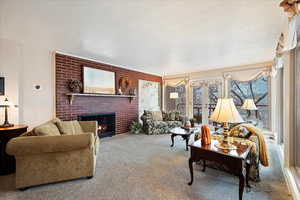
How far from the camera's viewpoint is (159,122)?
5.17 m

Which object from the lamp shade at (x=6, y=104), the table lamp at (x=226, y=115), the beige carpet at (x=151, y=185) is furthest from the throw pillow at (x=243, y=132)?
the lamp shade at (x=6, y=104)

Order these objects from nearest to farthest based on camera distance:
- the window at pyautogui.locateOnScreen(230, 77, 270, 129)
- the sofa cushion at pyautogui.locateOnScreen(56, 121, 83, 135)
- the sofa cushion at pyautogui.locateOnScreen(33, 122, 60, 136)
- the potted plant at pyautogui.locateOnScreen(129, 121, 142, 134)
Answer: the sofa cushion at pyautogui.locateOnScreen(33, 122, 60, 136), the sofa cushion at pyautogui.locateOnScreen(56, 121, 83, 135), the window at pyautogui.locateOnScreen(230, 77, 270, 129), the potted plant at pyautogui.locateOnScreen(129, 121, 142, 134)

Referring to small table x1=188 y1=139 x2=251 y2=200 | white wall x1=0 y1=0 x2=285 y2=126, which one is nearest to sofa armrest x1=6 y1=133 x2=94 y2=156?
small table x1=188 y1=139 x2=251 y2=200

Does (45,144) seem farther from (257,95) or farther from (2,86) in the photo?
(257,95)

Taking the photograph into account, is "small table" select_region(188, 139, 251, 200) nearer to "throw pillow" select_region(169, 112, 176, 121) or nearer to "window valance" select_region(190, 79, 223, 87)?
"throw pillow" select_region(169, 112, 176, 121)

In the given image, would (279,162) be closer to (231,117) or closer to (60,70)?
(231,117)

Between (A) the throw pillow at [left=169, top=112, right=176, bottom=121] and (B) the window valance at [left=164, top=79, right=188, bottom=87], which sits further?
→ (B) the window valance at [left=164, top=79, right=188, bottom=87]

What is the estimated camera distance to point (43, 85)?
3547 mm

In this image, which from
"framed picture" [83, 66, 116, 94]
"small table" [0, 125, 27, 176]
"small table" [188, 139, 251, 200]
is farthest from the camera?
"framed picture" [83, 66, 116, 94]

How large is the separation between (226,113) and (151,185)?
142 centimetres

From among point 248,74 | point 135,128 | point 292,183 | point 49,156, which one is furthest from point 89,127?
point 248,74

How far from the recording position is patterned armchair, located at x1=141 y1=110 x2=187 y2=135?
5056 mm

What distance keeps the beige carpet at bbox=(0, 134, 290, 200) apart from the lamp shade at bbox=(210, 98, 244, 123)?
96 centimetres

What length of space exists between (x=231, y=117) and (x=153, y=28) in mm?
1877
